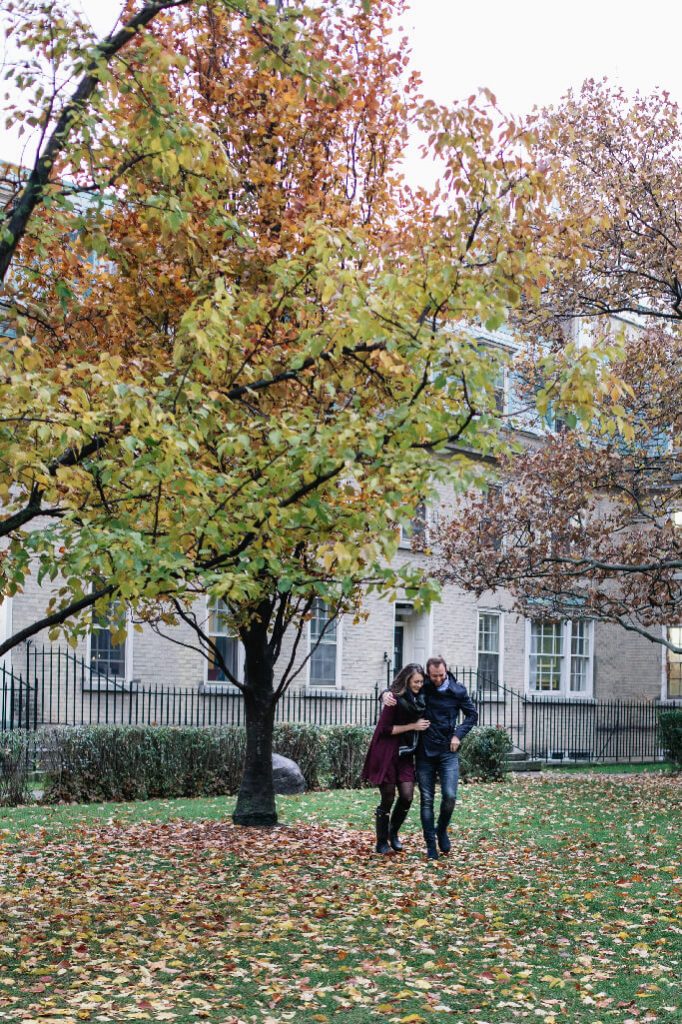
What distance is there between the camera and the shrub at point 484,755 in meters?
20.8

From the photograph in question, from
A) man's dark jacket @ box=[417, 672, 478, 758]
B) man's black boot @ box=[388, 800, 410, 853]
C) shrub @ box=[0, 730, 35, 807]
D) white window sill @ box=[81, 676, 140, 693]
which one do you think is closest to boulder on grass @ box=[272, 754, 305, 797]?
shrub @ box=[0, 730, 35, 807]

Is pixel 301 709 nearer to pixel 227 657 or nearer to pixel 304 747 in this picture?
pixel 227 657

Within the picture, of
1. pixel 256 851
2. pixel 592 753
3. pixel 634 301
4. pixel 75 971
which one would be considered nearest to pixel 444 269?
pixel 75 971

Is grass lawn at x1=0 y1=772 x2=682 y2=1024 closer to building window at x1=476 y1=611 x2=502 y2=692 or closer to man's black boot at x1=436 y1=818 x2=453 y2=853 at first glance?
man's black boot at x1=436 y1=818 x2=453 y2=853

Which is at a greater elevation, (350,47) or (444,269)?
(350,47)

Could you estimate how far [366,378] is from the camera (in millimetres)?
9477

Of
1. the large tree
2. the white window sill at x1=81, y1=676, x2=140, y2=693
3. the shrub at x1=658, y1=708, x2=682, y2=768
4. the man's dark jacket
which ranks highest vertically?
the large tree

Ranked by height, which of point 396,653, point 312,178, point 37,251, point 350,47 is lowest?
point 396,653

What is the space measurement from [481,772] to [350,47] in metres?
12.9

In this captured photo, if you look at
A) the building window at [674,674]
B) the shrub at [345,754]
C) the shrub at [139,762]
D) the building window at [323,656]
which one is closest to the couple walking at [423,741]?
the shrub at [139,762]

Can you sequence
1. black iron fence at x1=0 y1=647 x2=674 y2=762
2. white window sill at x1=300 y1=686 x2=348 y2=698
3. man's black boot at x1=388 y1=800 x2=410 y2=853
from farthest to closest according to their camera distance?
white window sill at x1=300 y1=686 x2=348 y2=698
black iron fence at x1=0 y1=647 x2=674 y2=762
man's black boot at x1=388 y1=800 x2=410 y2=853

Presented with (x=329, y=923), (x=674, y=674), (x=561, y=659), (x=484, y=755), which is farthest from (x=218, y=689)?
(x=674, y=674)

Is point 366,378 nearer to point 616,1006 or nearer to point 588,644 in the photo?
point 616,1006

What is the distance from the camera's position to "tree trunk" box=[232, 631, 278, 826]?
1350 centimetres
